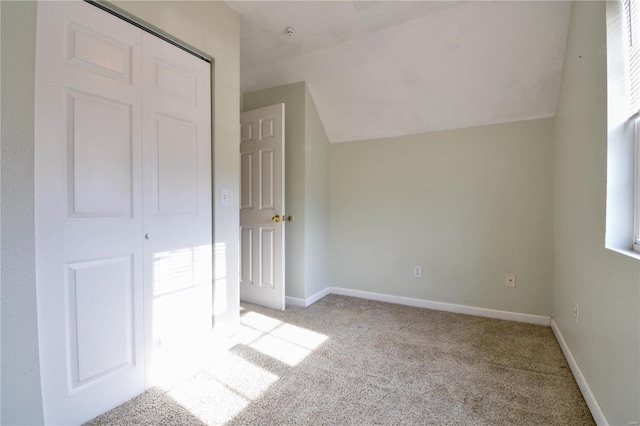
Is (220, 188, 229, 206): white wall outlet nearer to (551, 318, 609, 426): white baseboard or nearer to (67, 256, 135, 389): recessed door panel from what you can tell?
A: (67, 256, 135, 389): recessed door panel

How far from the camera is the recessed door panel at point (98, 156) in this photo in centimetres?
136

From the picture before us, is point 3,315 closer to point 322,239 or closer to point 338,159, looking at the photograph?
point 322,239

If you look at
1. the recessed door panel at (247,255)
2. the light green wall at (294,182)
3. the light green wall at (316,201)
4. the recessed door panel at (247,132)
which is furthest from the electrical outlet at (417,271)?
the recessed door panel at (247,132)

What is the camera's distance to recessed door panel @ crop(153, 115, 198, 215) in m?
1.72

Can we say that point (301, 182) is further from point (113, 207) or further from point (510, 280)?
point (510, 280)

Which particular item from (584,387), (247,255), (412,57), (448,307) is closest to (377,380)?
(584,387)

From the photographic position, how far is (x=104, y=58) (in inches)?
57.7

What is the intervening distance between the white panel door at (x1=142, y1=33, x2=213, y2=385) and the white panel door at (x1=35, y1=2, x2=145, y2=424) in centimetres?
8

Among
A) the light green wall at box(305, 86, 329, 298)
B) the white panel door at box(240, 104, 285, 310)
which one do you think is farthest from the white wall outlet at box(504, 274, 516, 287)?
the white panel door at box(240, 104, 285, 310)

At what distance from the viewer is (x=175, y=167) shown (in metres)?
1.80

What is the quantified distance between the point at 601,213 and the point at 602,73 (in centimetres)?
70

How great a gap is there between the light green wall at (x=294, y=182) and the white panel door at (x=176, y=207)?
1.22m

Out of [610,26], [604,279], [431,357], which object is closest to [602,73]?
[610,26]

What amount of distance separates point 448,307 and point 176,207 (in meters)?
2.66
